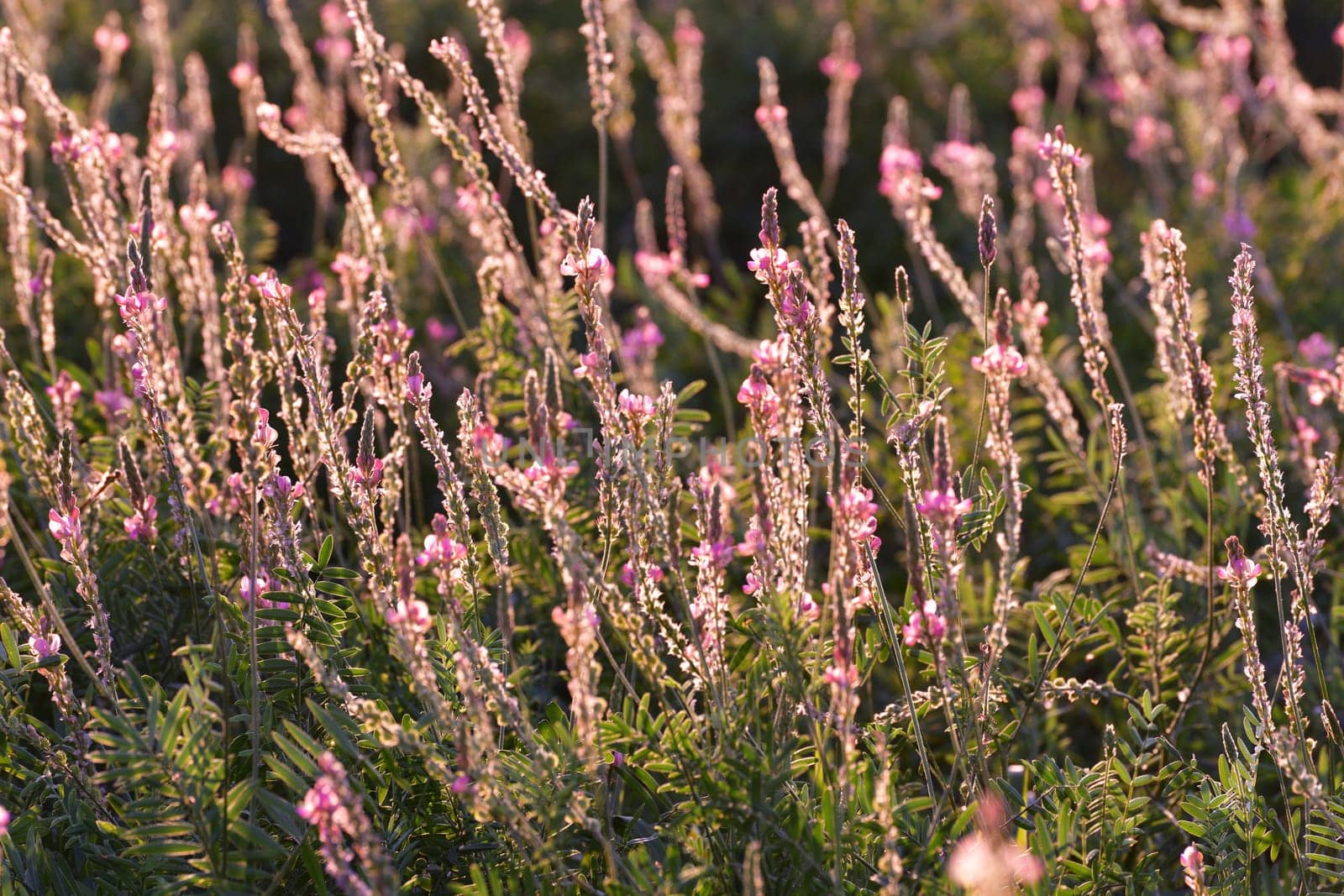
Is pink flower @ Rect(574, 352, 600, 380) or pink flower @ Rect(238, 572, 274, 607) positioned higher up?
pink flower @ Rect(574, 352, 600, 380)

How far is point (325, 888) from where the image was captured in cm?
156

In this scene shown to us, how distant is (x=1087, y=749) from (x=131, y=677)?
1927 millimetres

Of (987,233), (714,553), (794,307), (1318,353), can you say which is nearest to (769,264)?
(794,307)

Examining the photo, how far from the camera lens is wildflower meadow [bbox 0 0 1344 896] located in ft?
4.99

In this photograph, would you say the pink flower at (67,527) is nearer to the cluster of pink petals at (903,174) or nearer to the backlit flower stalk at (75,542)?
the backlit flower stalk at (75,542)

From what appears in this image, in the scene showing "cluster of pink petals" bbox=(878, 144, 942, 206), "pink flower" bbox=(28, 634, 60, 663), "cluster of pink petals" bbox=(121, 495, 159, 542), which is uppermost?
"cluster of pink petals" bbox=(878, 144, 942, 206)

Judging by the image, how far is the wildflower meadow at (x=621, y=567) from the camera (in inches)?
59.9

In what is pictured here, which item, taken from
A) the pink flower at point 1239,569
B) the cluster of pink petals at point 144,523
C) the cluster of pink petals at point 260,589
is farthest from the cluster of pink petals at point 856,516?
the cluster of pink petals at point 144,523

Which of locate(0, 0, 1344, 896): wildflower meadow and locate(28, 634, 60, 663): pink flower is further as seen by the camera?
locate(28, 634, 60, 663): pink flower

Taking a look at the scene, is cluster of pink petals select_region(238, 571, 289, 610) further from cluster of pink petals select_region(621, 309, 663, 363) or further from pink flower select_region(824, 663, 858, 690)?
cluster of pink petals select_region(621, 309, 663, 363)

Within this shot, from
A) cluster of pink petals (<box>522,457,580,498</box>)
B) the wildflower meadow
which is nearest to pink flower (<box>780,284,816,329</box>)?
the wildflower meadow

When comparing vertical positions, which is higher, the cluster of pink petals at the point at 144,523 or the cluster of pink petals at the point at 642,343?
the cluster of pink petals at the point at 642,343

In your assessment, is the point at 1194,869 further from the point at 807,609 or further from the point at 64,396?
the point at 64,396

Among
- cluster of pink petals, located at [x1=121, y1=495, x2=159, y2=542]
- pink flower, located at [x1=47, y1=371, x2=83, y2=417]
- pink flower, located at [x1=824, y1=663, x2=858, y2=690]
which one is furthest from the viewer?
pink flower, located at [x1=47, y1=371, x2=83, y2=417]
